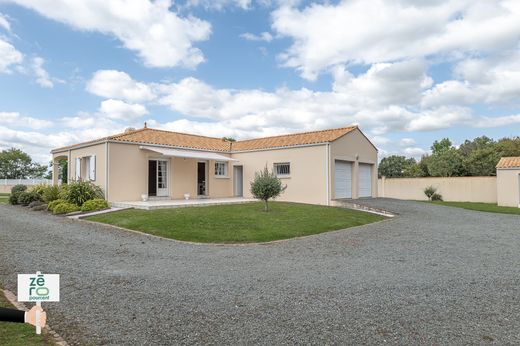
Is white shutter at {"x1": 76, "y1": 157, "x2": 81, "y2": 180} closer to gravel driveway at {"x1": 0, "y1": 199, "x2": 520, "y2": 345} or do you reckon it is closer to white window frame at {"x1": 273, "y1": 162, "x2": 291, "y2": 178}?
gravel driveway at {"x1": 0, "y1": 199, "x2": 520, "y2": 345}

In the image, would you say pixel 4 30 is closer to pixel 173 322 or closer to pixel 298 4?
pixel 298 4

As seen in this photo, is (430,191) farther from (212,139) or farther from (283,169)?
(212,139)

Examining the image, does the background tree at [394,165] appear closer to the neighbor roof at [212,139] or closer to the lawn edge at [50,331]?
the neighbor roof at [212,139]

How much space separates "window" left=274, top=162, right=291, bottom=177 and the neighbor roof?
127 cm

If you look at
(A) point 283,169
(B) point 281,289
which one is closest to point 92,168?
(A) point 283,169

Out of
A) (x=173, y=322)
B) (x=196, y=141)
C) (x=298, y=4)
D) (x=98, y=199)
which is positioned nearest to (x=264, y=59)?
(x=298, y=4)

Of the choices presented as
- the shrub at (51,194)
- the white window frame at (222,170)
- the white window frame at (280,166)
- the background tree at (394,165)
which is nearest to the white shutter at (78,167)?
the shrub at (51,194)

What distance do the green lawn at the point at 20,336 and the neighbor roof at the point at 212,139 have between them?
1708 centimetres

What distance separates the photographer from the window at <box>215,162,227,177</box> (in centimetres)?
2645

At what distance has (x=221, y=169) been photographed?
88.2 ft

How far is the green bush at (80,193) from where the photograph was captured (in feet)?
64.2

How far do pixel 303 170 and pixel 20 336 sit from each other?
1963cm

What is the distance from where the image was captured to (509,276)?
7215mm

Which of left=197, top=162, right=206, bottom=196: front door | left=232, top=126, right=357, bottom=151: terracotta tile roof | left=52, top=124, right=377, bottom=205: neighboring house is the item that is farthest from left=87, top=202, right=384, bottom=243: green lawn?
left=197, top=162, right=206, bottom=196: front door
